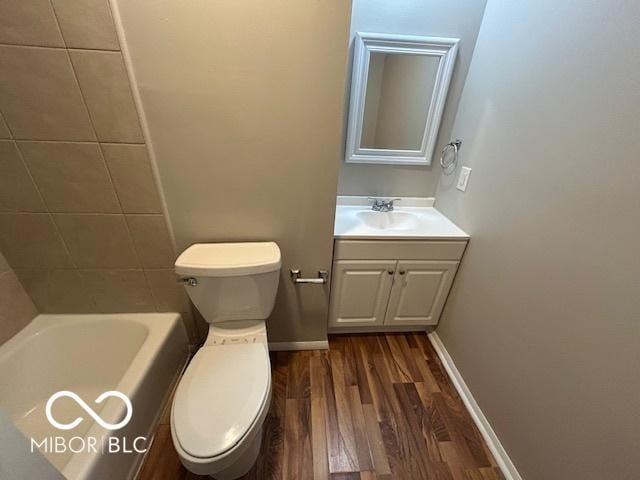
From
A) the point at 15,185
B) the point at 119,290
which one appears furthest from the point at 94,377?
the point at 15,185

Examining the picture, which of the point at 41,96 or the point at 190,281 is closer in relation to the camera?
the point at 41,96

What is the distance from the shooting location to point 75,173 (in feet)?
3.27

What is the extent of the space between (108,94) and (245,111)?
0.47 metres

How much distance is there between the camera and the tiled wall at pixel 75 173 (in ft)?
2.67

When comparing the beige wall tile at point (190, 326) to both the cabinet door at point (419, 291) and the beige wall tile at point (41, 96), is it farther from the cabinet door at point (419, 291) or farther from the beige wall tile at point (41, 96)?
the cabinet door at point (419, 291)

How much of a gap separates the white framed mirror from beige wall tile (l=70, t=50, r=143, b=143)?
3.38 ft

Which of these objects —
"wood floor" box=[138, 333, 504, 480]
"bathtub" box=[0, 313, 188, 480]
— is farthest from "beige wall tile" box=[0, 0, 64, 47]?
"wood floor" box=[138, 333, 504, 480]

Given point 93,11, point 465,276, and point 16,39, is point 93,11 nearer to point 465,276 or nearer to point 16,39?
point 16,39

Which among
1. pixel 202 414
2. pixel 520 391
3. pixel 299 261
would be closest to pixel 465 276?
pixel 520 391

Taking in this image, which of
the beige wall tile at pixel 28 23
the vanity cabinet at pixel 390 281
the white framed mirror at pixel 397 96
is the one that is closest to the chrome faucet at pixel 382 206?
the white framed mirror at pixel 397 96

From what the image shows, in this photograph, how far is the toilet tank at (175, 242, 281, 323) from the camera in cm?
103

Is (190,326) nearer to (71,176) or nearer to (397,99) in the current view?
(71,176)

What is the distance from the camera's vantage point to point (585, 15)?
0.81m

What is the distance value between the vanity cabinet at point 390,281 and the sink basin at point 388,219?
284 mm
